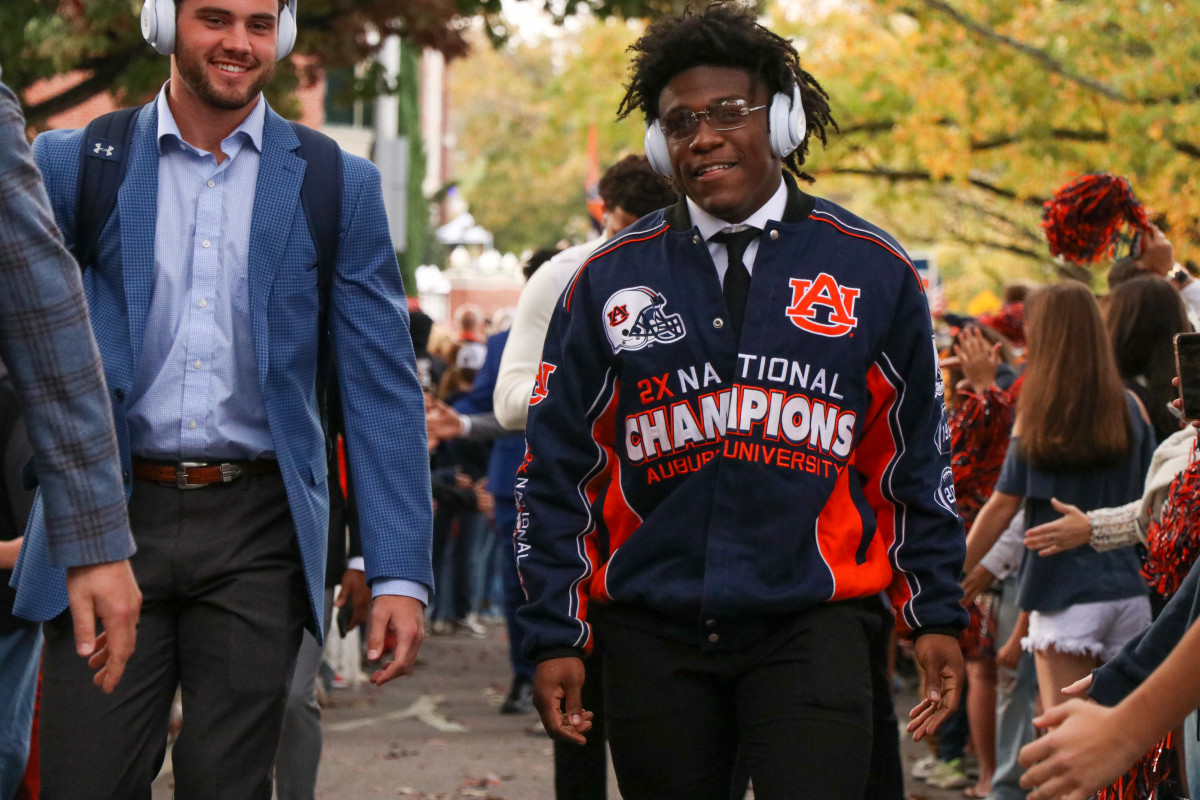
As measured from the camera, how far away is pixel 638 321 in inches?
146

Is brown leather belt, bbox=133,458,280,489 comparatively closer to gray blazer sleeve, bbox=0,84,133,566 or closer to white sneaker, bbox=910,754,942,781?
gray blazer sleeve, bbox=0,84,133,566

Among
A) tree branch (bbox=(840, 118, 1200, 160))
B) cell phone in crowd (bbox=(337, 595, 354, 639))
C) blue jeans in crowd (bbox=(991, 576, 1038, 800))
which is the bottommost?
blue jeans in crowd (bbox=(991, 576, 1038, 800))

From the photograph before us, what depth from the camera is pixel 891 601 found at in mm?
3773

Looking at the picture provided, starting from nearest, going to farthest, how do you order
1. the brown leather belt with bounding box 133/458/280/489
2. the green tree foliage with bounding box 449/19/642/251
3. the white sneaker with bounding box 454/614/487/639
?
the brown leather belt with bounding box 133/458/280/489 < the white sneaker with bounding box 454/614/487/639 < the green tree foliage with bounding box 449/19/642/251

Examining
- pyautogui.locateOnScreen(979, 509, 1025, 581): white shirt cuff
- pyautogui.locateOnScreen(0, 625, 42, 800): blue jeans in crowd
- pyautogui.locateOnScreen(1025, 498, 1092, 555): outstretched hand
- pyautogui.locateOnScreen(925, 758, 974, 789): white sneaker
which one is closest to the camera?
pyautogui.locateOnScreen(0, 625, 42, 800): blue jeans in crowd

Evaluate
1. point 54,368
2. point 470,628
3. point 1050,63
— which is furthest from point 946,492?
point 1050,63

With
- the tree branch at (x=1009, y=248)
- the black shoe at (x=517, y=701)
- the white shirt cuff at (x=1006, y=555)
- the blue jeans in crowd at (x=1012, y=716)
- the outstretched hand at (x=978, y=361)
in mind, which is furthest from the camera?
the tree branch at (x=1009, y=248)

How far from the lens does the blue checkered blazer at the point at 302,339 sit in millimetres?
3615

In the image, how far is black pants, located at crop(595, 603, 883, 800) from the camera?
3428 millimetres

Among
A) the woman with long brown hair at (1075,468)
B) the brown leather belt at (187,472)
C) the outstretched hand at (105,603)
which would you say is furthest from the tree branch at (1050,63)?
the outstretched hand at (105,603)

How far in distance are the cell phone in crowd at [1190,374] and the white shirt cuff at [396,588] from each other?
1800mm

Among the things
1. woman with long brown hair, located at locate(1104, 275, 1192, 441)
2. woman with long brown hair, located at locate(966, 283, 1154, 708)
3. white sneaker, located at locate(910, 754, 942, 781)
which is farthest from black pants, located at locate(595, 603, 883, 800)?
white sneaker, located at locate(910, 754, 942, 781)

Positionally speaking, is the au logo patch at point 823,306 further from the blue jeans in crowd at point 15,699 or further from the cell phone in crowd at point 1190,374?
the blue jeans in crowd at point 15,699

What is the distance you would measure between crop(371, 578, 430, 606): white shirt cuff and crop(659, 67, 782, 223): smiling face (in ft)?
3.65
